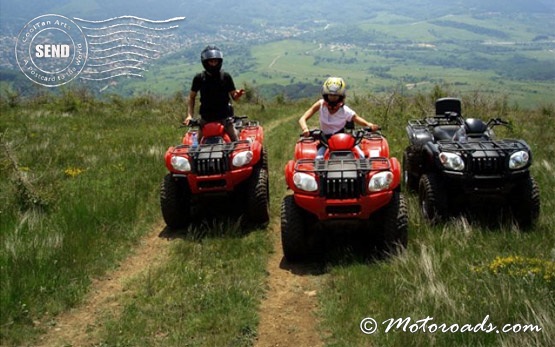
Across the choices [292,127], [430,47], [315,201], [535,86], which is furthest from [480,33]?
[315,201]

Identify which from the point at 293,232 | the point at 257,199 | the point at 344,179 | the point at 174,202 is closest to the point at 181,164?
the point at 174,202

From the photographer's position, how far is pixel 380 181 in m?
5.47

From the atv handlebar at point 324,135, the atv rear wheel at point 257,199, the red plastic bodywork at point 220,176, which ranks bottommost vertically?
the atv rear wheel at point 257,199

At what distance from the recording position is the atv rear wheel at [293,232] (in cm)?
558

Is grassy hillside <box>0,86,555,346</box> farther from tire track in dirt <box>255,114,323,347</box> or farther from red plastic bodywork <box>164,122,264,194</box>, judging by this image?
red plastic bodywork <box>164,122,264,194</box>

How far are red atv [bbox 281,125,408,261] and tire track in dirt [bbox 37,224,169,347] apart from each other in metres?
1.66

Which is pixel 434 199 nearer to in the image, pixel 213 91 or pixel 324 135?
pixel 324 135

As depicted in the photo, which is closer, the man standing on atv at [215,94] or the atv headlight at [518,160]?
the atv headlight at [518,160]

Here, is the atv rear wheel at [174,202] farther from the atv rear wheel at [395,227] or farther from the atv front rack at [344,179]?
the atv rear wheel at [395,227]

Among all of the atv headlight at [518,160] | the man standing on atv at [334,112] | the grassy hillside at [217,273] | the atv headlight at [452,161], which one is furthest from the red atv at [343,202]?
the atv headlight at [518,160]

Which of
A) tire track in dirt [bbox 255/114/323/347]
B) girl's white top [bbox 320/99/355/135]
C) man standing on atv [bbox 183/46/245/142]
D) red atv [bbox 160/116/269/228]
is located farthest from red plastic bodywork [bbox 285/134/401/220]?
man standing on atv [bbox 183/46/245/142]

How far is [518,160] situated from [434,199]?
110cm

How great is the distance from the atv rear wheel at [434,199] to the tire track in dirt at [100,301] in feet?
11.2

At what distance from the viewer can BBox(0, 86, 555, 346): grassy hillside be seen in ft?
13.4
